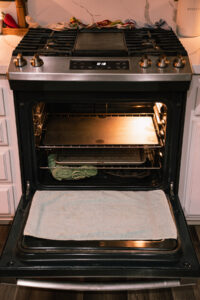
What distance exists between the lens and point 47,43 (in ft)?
6.56

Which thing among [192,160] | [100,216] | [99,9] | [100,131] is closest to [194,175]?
[192,160]

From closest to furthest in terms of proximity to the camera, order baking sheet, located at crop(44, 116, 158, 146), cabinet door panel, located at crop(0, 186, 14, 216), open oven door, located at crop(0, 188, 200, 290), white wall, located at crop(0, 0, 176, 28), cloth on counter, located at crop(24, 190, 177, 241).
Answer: open oven door, located at crop(0, 188, 200, 290)
cloth on counter, located at crop(24, 190, 177, 241)
baking sheet, located at crop(44, 116, 158, 146)
cabinet door panel, located at crop(0, 186, 14, 216)
white wall, located at crop(0, 0, 176, 28)

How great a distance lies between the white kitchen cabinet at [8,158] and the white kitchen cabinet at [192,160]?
2.82 feet

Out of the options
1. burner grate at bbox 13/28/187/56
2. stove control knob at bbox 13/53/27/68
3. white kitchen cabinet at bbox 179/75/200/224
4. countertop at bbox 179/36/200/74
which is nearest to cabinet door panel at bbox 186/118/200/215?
white kitchen cabinet at bbox 179/75/200/224

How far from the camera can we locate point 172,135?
1.94m

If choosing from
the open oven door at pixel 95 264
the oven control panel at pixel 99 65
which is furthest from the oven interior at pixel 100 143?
the open oven door at pixel 95 264

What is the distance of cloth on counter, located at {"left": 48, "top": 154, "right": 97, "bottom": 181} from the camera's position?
2.13 metres

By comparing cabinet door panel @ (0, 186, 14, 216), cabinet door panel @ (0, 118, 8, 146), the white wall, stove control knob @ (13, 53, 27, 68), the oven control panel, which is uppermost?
the white wall

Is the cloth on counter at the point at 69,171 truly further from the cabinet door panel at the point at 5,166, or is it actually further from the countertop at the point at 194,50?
the countertop at the point at 194,50

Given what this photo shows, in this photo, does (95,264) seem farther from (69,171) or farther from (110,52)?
(110,52)

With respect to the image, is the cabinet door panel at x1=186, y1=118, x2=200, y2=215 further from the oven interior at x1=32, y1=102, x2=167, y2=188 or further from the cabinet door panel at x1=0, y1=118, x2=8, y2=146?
the cabinet door panel at x1=0, y1=118, x2=8, y2=146

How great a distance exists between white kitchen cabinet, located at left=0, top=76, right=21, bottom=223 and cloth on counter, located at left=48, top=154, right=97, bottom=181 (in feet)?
0.62

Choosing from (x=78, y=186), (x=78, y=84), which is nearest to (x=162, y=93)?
(x=78, y=84)

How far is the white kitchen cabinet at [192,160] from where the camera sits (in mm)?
1947
